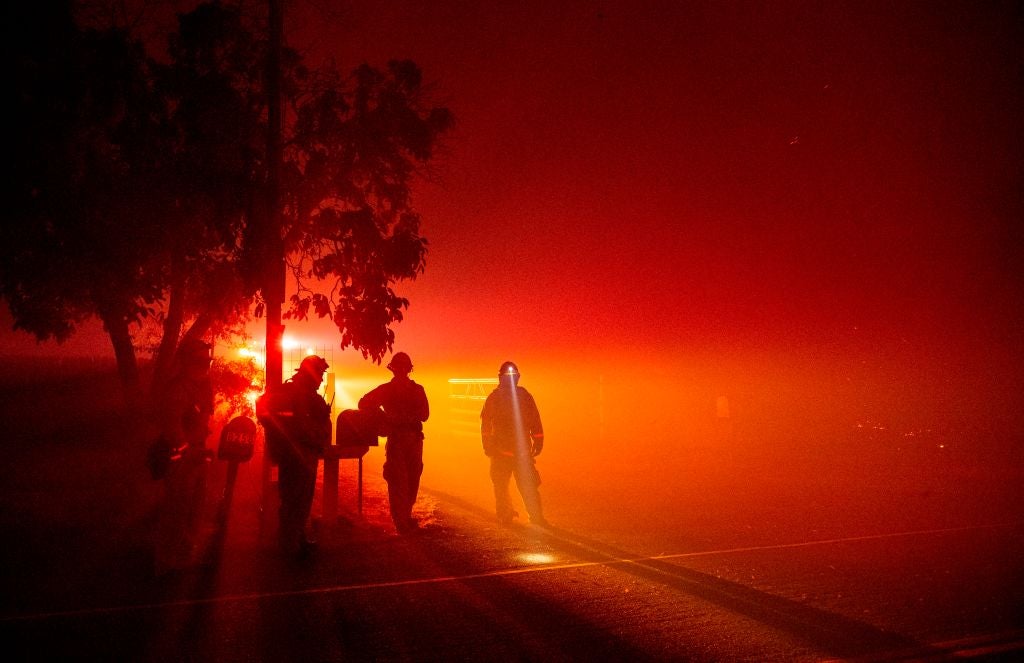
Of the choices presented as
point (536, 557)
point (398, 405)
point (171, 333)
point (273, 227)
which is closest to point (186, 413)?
point (398, 405)

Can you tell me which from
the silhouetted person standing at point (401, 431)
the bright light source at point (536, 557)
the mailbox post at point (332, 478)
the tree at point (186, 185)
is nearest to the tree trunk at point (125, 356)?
the tree at point (186, 185)

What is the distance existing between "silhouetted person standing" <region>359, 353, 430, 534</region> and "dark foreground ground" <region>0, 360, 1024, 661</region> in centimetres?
40

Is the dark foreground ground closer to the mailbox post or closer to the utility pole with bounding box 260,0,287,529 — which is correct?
the mailbox post

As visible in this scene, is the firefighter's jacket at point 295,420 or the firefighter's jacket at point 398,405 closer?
the firefighter's jacket at point 295,420

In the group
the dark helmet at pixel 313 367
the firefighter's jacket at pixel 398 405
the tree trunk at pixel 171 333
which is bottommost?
the firefighter's jacket at pixel 398 405

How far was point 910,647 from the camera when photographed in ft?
14.5

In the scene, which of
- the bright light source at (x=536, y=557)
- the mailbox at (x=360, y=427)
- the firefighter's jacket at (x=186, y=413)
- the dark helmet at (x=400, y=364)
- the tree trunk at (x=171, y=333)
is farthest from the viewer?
the tree trunk at (x=171, y=333)

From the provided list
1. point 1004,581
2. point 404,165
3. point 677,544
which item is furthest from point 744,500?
point 404,165

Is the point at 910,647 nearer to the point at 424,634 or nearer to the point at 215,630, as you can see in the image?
the point at 424,634

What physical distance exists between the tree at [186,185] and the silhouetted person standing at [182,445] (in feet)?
8.59

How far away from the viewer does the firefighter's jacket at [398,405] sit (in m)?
7.72

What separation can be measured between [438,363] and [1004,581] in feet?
103

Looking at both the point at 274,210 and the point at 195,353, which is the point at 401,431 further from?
the point at 274,210

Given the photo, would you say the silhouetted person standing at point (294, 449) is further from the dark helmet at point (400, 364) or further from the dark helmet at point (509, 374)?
the dark helmet at point (509, 374)
